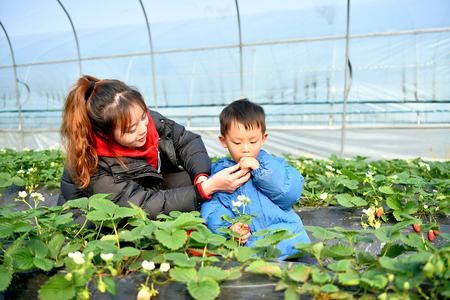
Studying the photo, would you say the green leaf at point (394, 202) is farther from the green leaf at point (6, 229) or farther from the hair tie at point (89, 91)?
the green leaf at point (6, 229)

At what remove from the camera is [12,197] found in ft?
11.8

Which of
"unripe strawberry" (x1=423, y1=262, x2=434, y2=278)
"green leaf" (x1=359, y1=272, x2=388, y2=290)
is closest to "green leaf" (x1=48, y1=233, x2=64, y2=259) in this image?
"green leaf" (x1=359, y1=272, x2=388, y2=290)

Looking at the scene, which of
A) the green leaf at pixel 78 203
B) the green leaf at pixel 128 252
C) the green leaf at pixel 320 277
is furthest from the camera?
the green leaf at pixel 78 203

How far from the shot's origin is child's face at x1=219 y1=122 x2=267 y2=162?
Result: 2033 millimetres

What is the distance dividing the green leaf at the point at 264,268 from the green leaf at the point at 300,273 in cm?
5

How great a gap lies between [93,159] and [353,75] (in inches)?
236

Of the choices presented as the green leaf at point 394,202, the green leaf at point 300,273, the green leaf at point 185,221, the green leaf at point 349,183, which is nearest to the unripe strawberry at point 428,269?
the green leaf at point 300,273

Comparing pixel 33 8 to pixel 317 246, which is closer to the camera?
pixel 317 246

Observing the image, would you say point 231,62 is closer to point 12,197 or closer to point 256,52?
point 256,52

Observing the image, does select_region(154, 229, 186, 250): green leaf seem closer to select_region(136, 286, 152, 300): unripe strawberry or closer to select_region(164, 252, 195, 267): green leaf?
select_region(164, 252, 195, 267): green leaf

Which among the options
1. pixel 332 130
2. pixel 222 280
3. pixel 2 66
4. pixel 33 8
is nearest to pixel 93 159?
pixel 222 280

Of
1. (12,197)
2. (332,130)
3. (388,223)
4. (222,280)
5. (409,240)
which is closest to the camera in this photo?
(222,280)

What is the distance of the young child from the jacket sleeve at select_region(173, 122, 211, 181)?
Answer: 0.43 metres

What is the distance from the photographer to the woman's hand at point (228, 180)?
206cm
